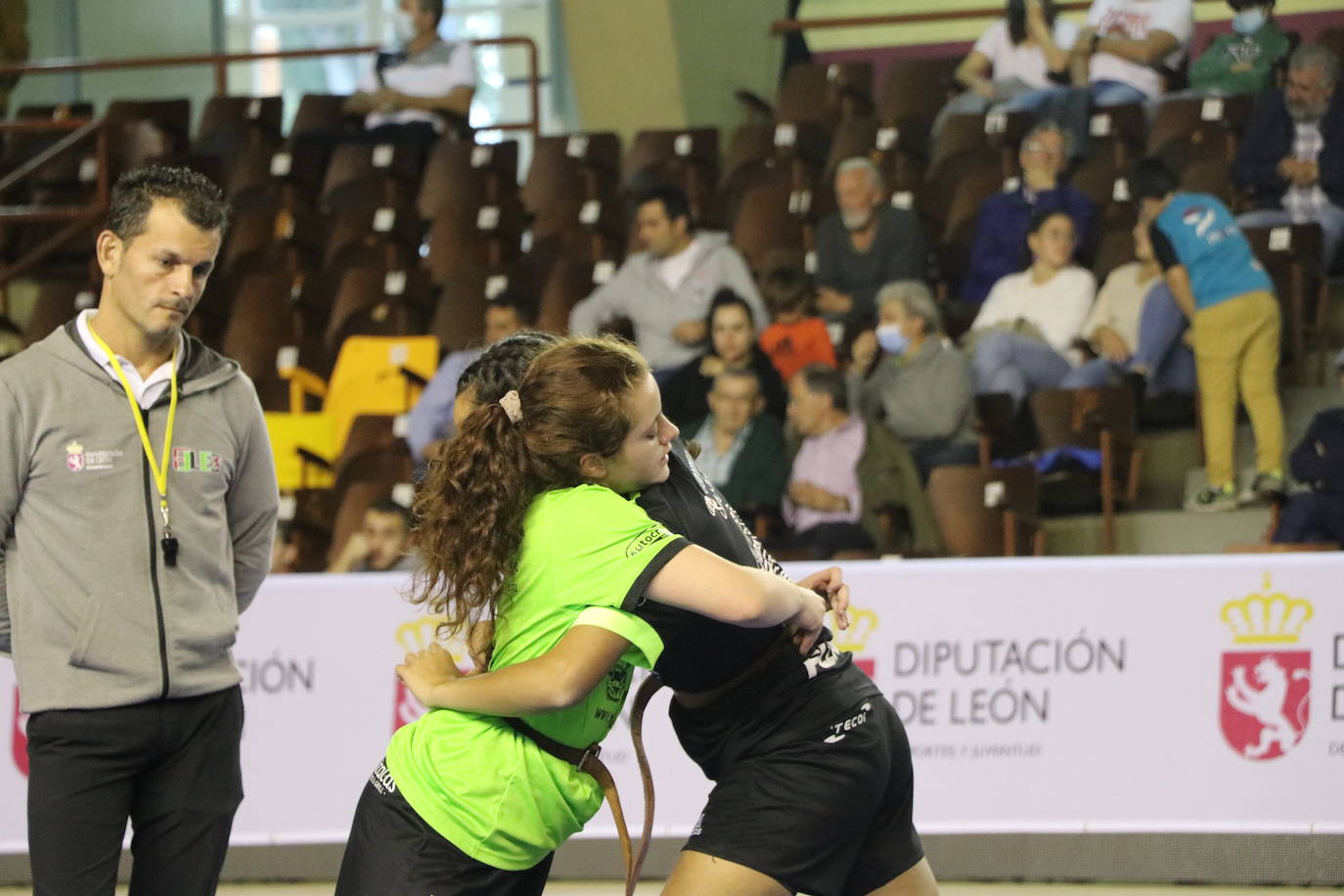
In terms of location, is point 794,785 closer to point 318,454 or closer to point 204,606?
point 204,606

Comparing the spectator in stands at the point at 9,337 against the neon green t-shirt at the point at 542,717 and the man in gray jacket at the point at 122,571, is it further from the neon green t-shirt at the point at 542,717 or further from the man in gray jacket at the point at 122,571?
the neon green t-shirt at the point at 542,717

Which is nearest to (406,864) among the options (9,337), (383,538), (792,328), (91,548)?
(91,548)

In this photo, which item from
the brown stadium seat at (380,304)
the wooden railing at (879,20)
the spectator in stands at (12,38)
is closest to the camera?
the brown stadium seat at (380,304)

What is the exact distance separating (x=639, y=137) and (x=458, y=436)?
24.8 ft

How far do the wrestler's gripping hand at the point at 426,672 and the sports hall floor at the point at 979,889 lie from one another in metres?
2.56

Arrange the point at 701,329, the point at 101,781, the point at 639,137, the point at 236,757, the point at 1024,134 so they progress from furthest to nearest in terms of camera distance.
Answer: the point at 639,137 < the point at 1024,134 < the point at 701,329 < the point at 236,757 < the point at 101,781

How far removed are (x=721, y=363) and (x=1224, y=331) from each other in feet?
6.75

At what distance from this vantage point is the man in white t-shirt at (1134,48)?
859cm

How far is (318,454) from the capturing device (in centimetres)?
729

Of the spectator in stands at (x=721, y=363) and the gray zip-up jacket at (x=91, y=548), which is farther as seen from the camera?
the spectator in stands at (x=721, y=363)

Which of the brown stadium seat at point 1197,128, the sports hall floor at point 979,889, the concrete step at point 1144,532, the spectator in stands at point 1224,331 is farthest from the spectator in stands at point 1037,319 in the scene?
the sports hall floor at point 979,889

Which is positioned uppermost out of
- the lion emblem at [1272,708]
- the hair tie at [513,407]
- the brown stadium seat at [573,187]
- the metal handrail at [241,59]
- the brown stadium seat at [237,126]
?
the metal handrail at [241,59]

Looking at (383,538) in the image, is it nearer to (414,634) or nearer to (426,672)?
(414,634)

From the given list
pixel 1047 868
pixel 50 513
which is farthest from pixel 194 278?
pixel 1047 868
